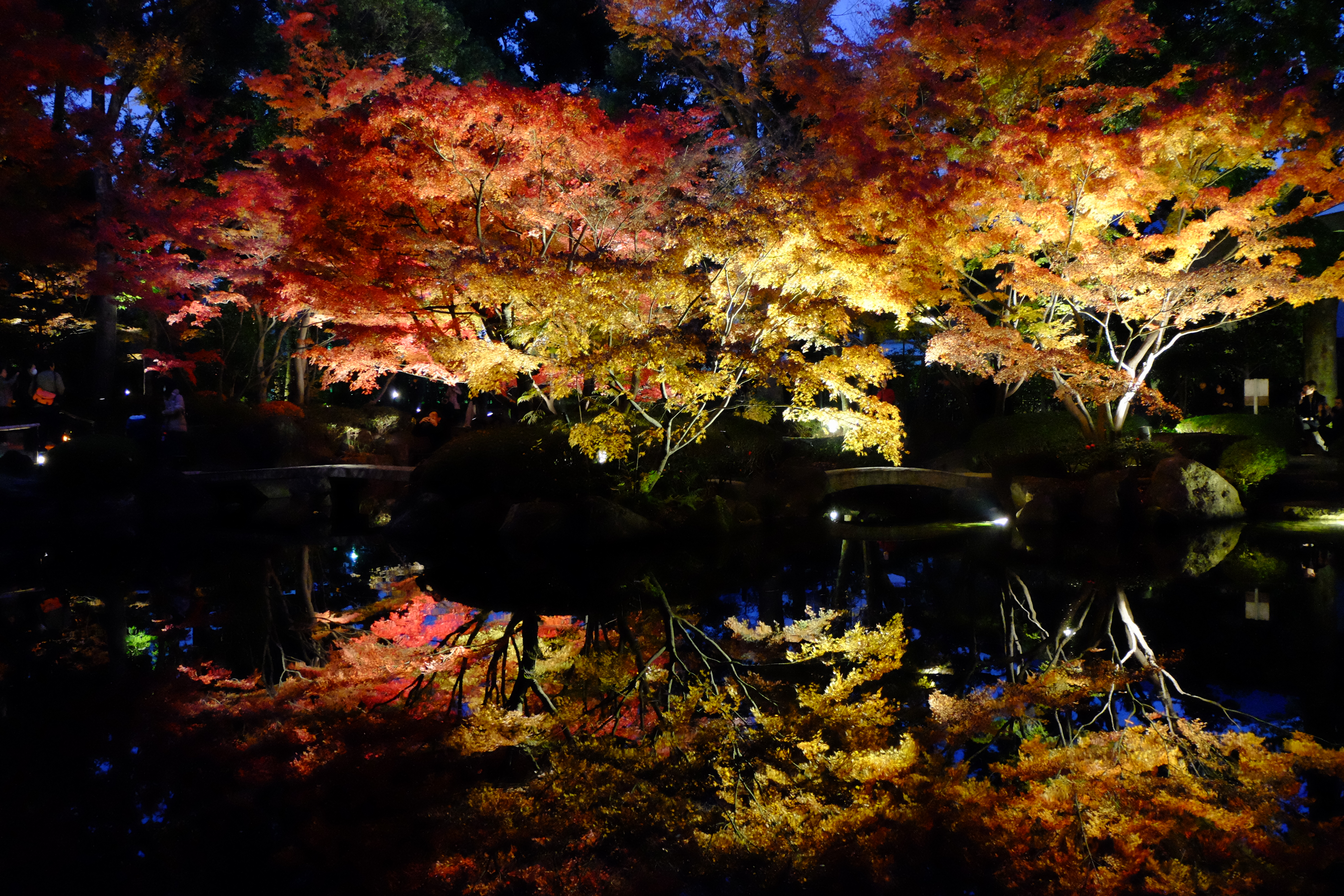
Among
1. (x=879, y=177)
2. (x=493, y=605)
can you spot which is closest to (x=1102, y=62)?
(x=879, y=177)

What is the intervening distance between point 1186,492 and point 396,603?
1119cm

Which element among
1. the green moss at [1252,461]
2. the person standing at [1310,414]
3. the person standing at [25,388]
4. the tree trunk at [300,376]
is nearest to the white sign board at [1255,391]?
the person standing at [1310,414]

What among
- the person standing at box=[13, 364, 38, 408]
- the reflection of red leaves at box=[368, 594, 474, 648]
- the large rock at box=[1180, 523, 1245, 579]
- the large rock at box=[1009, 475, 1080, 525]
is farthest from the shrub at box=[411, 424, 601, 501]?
the person standing at box=[13, 364, 38, 408]

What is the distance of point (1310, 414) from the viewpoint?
46.0 ft

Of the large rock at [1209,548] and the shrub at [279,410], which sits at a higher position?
the shrub at [279,410]

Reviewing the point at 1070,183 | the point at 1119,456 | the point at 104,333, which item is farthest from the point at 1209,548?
the point at 104,333

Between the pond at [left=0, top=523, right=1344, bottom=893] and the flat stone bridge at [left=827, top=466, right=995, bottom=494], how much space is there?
0.80m

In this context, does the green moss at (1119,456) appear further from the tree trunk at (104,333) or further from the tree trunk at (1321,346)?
the tree trunk at (104,333)

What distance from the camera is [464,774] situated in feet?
13.6

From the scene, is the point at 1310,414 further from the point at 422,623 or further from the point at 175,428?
the point at 175,428

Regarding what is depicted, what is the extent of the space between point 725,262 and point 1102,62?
9654mm

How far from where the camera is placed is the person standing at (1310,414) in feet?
46.0

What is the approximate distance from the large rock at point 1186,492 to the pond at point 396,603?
577 mm

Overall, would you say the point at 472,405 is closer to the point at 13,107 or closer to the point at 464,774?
the point at 13,107
